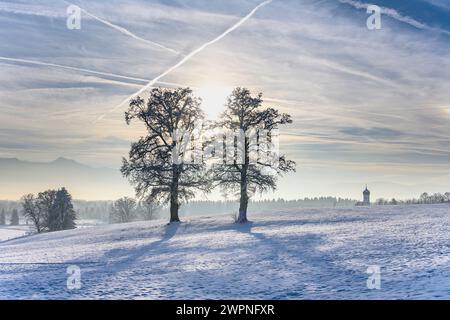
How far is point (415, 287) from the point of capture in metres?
A: 10.1

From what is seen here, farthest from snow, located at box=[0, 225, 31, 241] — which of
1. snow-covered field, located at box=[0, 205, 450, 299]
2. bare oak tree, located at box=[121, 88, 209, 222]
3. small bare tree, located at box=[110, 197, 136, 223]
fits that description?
snow-covered field, located at box=[0, 205, 450, 299]

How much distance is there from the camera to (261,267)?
47.4ft

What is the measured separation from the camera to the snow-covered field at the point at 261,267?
1110cm

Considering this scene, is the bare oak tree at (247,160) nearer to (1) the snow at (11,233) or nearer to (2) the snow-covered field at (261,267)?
(2) the snow-covered field at (261,267)

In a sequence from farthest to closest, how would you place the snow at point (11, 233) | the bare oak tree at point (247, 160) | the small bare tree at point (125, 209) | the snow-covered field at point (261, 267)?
1. the snow at point (11, 233)
2. the small bare tree at point (125, 209)
3. the bare oak tree at point (247, 160)
4. the snow-covered field at point (261, 267)

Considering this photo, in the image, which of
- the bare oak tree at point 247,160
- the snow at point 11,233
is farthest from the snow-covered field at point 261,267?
the snow at point 11,233

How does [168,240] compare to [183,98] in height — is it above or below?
below

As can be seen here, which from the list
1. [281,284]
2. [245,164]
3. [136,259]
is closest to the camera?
[281,284]

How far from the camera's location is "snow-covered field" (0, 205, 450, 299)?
1110cm

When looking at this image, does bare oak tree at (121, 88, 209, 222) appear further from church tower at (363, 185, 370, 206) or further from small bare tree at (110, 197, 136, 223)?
small bare tree at (110, 197, 136, 223)
